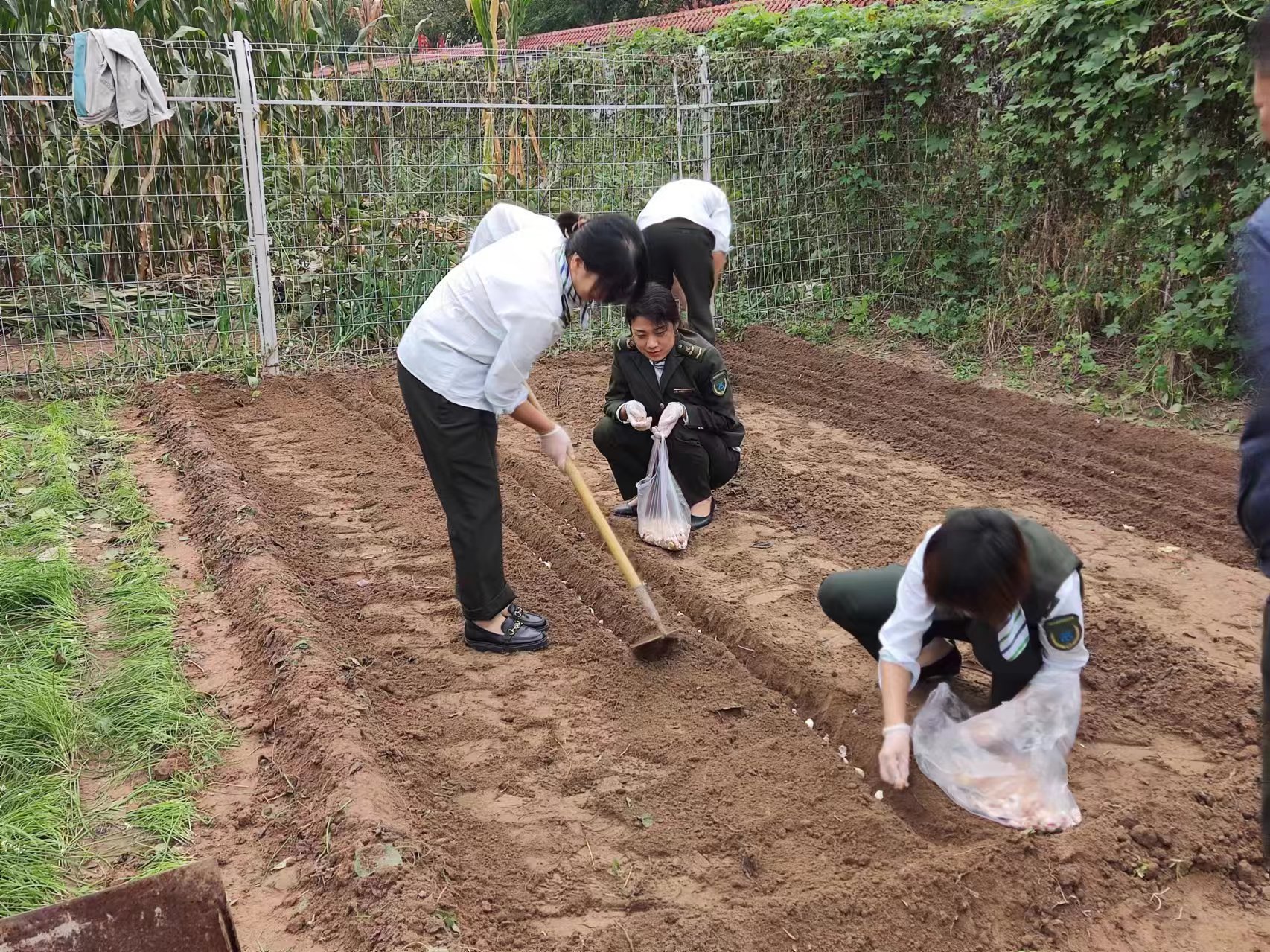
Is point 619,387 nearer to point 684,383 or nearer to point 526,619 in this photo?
point 684,383

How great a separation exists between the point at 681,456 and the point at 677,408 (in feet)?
0.92

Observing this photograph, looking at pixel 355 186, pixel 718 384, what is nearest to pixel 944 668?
pixel 718 384

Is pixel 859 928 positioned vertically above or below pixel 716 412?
below

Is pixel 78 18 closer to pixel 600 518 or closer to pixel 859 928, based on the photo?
pixel 600 518

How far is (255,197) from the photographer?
746 centimetres

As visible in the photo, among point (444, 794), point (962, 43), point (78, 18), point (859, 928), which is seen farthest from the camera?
point (78, 18)

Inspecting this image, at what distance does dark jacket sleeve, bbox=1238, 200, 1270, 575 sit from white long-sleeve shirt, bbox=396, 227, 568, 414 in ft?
6.73

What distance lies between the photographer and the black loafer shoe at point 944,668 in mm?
3277

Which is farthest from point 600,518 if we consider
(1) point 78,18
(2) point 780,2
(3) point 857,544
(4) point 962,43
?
(2) point 780,2

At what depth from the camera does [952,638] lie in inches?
122

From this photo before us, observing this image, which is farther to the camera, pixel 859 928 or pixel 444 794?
pixel 444 794

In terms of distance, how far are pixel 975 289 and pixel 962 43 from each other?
1870 mm

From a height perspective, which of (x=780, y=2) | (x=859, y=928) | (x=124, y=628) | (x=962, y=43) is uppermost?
(x=780, y=2)

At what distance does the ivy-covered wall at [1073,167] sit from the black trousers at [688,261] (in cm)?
256
